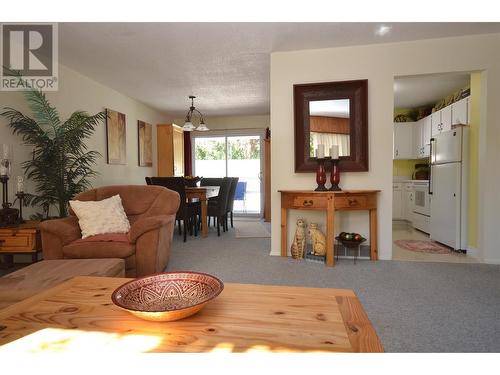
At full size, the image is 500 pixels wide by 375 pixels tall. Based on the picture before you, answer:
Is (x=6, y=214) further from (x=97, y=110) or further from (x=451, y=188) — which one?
(x=451, y=188)

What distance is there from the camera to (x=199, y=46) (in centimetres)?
318

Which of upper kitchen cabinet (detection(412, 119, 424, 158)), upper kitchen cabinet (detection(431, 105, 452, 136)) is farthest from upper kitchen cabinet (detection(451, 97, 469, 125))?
upper kitchen cabinet (detection(412, 119, 424, 158))

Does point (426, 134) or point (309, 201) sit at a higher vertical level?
point (426, 134)

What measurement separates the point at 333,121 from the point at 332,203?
3.40 feet

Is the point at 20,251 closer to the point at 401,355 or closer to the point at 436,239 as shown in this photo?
the point at 401,355

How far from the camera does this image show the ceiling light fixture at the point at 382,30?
2.76m

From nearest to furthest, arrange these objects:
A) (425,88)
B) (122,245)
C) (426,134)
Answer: (122,245) < (425,88) < (426,134)

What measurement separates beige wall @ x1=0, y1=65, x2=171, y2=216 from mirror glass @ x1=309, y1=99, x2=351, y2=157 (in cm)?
313

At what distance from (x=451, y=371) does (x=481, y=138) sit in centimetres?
326

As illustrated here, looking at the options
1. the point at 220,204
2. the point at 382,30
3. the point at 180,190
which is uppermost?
the point at 382,30

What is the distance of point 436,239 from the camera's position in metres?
3.87

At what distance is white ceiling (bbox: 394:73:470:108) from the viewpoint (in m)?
4.16

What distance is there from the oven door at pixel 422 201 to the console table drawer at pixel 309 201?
2476 millimetres

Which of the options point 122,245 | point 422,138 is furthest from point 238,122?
point 122,245
